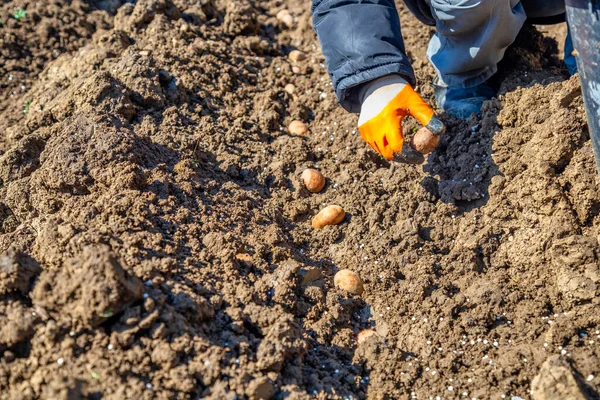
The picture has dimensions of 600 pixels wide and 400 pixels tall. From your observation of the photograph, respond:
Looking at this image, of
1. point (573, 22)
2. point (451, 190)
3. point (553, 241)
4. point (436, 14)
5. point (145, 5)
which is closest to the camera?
point (573, 22)

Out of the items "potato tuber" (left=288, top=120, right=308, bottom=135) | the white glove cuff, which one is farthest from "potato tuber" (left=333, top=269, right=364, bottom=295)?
"potato tuber" (left=288, top=120, right=308, bottom=135)

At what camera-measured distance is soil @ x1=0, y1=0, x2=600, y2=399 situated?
1651 mm

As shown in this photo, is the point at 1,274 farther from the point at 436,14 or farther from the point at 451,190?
the point at 436,14

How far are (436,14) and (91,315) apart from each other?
177cm

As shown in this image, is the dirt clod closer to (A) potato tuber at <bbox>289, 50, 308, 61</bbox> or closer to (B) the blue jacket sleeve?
(B) the blue jacket sleeve

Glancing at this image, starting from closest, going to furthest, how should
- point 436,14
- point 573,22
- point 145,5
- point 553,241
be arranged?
point 573,22, point 553,241, point 436,14, point 145,5

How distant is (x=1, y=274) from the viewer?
1.69 m

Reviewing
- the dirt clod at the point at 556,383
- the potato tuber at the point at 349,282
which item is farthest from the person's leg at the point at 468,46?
the dirt clod at the point at 556,383

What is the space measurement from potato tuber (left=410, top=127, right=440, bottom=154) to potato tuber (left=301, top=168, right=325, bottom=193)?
0.44 meters

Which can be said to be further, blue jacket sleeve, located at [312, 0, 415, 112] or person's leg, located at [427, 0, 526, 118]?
person's leg, located at [427, 0, 526, 118]

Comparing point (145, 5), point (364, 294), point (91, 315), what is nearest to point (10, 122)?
point (145, 5)

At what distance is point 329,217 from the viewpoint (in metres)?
2.37

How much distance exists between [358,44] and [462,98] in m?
0.61

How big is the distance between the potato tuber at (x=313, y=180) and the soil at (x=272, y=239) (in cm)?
4
